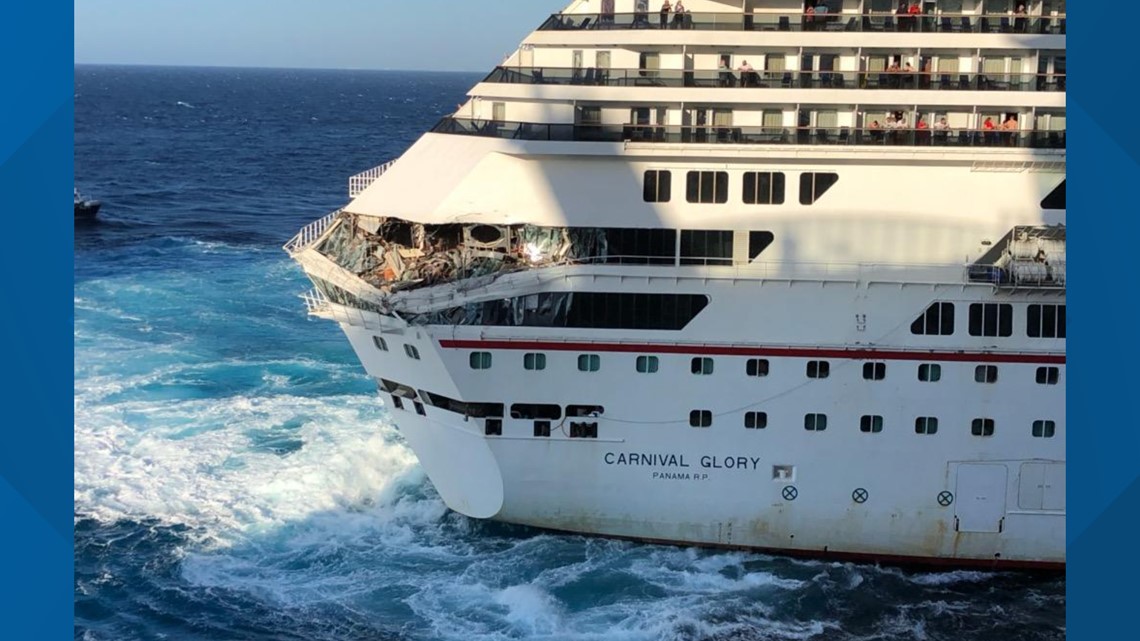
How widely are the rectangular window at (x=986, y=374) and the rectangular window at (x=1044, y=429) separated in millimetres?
1072

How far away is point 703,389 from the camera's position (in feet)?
77.2

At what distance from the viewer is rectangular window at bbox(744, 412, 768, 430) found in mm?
23562

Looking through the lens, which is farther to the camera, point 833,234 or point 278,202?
point 278,202

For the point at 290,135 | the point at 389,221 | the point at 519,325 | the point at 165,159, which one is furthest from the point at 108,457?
the point at 290,135

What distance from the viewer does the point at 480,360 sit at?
23297 mm

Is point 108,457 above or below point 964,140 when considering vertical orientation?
below

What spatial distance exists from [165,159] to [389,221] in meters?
73.5

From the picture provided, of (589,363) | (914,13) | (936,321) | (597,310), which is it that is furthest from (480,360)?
(914,13)

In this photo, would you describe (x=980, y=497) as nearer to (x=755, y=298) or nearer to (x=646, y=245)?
(x=755, y=298)

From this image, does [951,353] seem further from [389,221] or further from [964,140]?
[389,221]

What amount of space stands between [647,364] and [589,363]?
3.20ft

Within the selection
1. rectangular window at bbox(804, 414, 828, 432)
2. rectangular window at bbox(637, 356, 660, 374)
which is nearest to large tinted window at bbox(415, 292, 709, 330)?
rectangular window at bbox(637, 356, 660, 374)

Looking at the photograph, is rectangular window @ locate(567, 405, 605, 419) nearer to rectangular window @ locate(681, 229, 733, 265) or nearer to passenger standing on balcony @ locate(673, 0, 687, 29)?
rectangular window @ locate(681, 229, 733, 265)

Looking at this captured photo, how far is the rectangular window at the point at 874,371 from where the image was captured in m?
23.4
